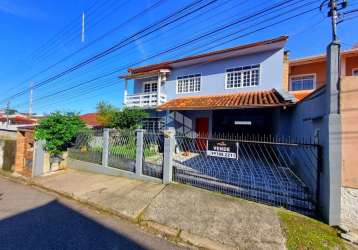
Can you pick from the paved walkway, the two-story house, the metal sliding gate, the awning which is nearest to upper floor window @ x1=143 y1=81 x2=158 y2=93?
the two-story house

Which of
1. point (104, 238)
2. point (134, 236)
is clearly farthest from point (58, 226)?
point (134, 236)

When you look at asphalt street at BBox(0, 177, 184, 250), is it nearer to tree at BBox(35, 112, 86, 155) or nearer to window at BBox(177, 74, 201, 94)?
tree at BBox(35, 112, 86, 155)

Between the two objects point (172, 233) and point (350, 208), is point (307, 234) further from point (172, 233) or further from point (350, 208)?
point (172, 233)

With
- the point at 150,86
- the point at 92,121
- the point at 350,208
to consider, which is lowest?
the point at 350,208

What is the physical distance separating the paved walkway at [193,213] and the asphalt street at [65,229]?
1.32ft

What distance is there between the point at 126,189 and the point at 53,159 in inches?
258

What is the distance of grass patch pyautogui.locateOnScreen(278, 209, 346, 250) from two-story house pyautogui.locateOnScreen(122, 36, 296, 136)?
19.5 ft

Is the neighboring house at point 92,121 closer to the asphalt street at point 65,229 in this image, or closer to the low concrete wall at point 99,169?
the low concrete wall at point 99,169

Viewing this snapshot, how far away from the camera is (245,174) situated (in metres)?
6.20

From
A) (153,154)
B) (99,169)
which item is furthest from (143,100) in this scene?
(153,154)

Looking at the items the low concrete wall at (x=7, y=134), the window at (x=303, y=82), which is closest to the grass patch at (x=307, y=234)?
the window at (x=303, y=82)

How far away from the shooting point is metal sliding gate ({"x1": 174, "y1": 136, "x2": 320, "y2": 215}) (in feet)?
15.8

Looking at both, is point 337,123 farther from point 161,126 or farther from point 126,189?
point 161,126

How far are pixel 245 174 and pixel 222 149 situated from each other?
1207 millimetres
